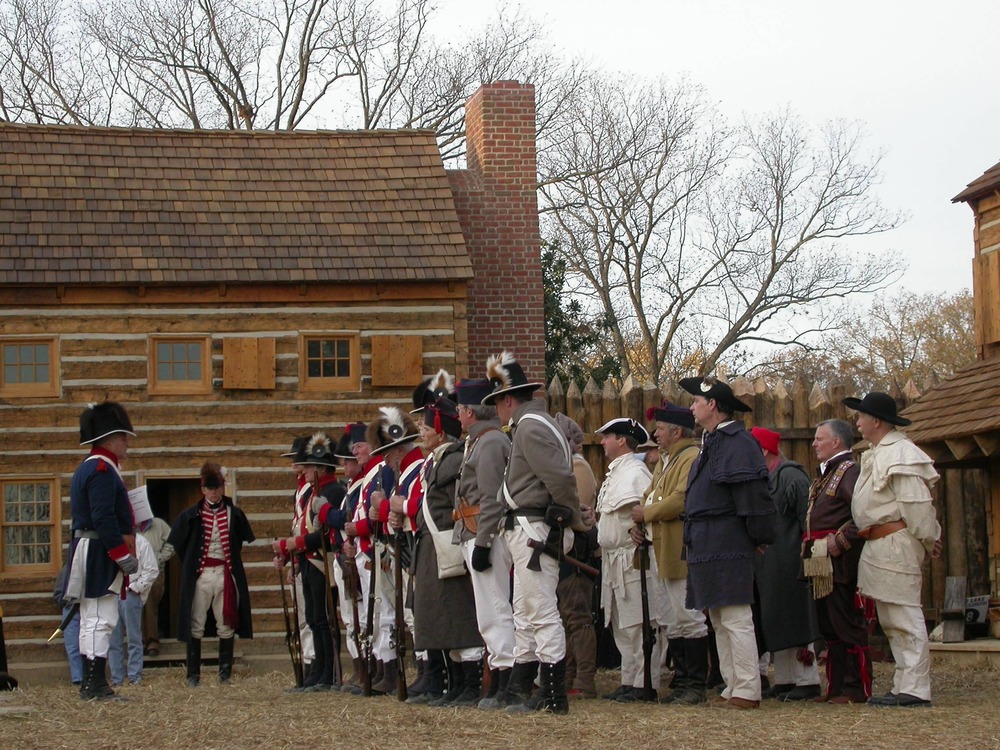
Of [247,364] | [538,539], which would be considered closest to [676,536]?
[538,539]

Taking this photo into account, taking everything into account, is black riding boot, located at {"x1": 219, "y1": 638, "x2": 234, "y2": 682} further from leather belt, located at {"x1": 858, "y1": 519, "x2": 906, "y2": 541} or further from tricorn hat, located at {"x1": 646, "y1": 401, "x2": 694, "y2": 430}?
leather belt, located at {"x1": 858, "y1": 519, "x2": 906, "y2": 541}

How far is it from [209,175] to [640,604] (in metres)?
11.5

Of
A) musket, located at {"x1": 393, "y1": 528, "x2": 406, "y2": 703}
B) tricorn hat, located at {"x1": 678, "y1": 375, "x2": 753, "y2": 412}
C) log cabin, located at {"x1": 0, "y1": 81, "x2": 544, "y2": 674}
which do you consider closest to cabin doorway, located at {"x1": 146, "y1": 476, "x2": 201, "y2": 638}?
log cabin, located at {"x1": 0, "y1": 81, "x2": 544, "y2": 674}

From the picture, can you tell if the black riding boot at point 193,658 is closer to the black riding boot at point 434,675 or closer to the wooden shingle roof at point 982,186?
the black riding boot at point 434,675

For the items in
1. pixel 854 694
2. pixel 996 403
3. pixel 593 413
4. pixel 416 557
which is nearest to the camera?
pixel 854 694

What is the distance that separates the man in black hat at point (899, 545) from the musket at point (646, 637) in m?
1.37

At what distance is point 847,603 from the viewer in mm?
9297

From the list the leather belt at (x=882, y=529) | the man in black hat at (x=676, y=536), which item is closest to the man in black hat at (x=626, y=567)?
the man in black hat at (x=676, y=536)

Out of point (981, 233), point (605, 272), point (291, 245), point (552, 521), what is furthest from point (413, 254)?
point (605, 272)

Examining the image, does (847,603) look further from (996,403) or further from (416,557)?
(996,403)

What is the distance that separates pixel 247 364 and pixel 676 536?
31.0 feet

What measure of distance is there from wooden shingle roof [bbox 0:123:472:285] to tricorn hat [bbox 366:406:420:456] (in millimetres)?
7242

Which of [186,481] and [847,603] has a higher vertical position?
[186,481]

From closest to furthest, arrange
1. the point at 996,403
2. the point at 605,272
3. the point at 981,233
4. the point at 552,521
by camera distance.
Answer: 1. the point at 552,521
2. the point at 996,403
3. the point at 981,233
4. the point at 605,272
